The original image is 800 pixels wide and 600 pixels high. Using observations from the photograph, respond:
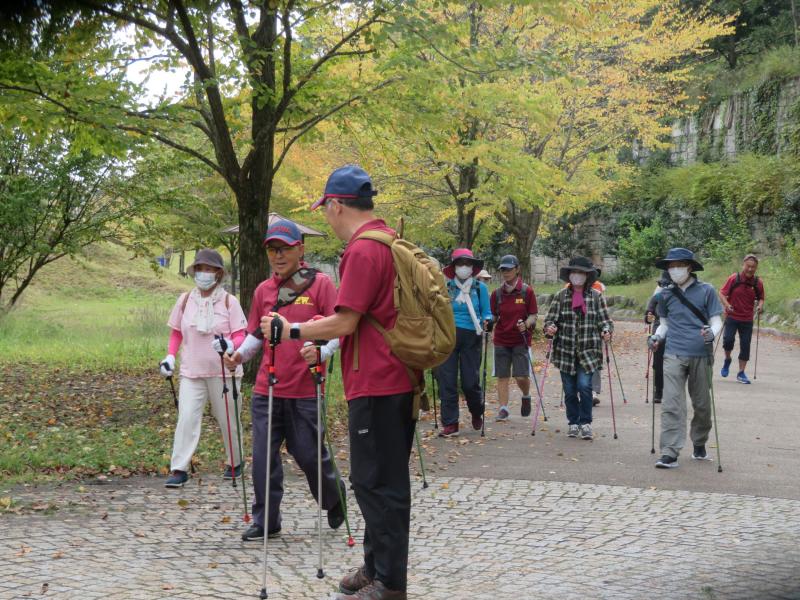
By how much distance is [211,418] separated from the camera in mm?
11602

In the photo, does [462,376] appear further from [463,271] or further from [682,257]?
[682,257]

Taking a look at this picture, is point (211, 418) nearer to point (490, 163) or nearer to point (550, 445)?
point (550, 445)

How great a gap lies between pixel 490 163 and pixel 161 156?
6.55 metres

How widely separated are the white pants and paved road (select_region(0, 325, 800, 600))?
0.28m

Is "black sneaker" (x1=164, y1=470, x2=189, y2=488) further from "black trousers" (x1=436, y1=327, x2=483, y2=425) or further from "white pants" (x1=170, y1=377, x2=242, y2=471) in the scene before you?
"black trousers" (x1=436, y1=327, x2=483, y2=425)

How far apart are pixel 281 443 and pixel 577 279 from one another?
5534mm

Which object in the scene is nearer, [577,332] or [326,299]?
[326,299]

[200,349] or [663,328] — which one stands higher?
[663,328]

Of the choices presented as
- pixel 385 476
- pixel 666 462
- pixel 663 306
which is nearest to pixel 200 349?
pixel 385 476

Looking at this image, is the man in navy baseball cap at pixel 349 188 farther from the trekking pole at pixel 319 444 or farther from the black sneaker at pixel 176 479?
the black sneaker at pixel 176 479

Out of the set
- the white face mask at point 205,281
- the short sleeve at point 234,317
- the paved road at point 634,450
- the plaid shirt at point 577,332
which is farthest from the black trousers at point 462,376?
the white face mask at point 205,281

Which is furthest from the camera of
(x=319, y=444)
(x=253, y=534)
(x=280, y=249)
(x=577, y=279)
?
(x=577, y=279)

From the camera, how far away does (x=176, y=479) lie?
7.90 m

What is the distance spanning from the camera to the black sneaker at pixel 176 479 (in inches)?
309
